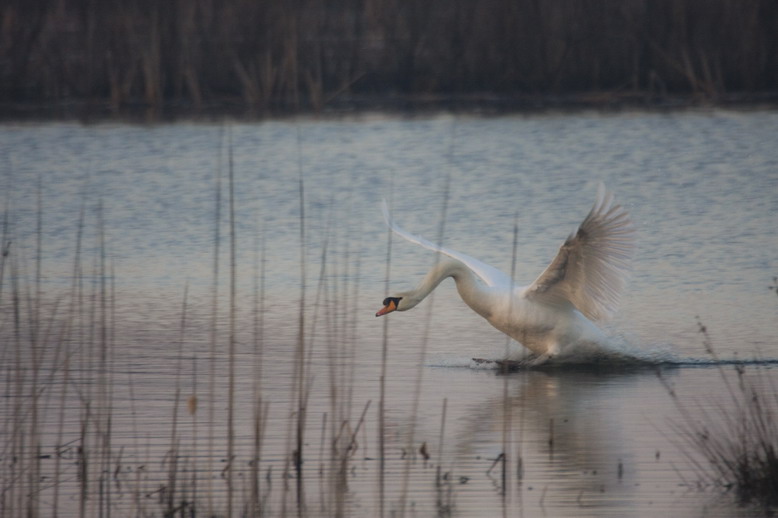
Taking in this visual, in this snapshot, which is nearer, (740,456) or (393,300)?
(740,456)

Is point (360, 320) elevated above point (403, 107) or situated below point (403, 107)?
below

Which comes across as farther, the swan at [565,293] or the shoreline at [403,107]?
the shoreline at [403,107]

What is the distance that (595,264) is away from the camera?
27.0ft

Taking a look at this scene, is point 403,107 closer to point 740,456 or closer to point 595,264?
point 595,264

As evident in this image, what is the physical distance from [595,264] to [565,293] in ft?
0.98

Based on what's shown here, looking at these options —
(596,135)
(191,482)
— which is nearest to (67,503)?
(191,482)

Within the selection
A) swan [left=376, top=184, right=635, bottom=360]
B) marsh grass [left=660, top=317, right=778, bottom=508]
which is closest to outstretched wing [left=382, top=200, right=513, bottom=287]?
swan [left=376, top=184, right=635, bottom=360]

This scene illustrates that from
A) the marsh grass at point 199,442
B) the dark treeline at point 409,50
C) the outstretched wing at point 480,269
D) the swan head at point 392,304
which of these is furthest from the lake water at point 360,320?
the dark treeline at point 409,50

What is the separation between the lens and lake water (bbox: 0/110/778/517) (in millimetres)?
5574

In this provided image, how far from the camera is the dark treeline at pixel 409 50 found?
773 inches

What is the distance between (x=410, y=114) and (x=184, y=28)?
10.7 ft

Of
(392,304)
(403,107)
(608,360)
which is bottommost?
(608,360)

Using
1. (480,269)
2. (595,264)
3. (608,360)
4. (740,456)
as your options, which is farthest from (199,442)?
(480,269)

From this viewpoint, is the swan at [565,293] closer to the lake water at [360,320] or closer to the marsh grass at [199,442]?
the lake water at [360,320]
